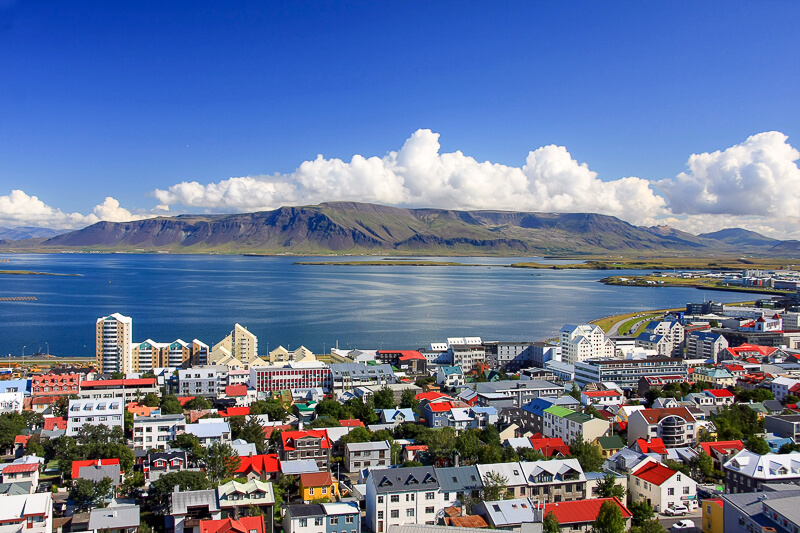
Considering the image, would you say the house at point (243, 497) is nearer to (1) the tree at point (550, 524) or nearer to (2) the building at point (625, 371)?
(1) the tree at point (550, 524)

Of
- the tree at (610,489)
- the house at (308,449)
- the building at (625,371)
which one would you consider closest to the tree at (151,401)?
the house at (308,449)

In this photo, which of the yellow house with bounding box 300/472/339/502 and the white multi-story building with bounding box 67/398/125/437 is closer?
the yellow house with bounding box 300/472/339/502

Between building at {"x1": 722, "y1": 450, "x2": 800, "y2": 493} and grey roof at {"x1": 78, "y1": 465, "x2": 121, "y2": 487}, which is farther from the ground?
building at {"x1": 722, "y1": 450, "x2": 800, "y2": 493}

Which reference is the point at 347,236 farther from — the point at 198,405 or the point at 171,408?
the point at 171,408

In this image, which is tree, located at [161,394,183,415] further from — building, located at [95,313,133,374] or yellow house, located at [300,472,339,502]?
building, located at [95,313,133,374]

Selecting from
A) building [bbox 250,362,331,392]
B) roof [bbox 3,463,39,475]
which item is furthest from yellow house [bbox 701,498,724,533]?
building [bbox 250,362,331,392]

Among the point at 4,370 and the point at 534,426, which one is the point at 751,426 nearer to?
the point at 534,426
